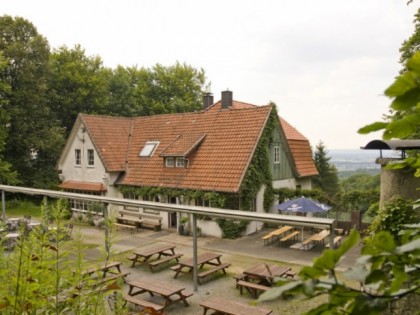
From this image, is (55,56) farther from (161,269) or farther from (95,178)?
(161,269)

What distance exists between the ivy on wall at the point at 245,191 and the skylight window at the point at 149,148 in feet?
7.65

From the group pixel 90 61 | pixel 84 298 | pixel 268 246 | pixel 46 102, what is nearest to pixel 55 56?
pixel 90 61

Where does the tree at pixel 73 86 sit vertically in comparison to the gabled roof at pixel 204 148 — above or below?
above

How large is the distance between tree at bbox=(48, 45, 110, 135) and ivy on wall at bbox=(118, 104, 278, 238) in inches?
544

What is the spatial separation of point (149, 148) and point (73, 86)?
13.6 meters

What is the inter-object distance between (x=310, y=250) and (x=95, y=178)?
1303 centimetres

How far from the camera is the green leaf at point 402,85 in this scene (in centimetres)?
73

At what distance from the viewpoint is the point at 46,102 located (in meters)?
28.8

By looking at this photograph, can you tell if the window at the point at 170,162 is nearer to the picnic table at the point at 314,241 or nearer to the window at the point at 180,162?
the window at the point at 180,162

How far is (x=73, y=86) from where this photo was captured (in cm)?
3138

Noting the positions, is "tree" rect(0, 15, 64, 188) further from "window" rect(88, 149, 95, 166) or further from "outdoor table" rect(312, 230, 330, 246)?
"outdoor table" rect(312, 230, 330, 246)

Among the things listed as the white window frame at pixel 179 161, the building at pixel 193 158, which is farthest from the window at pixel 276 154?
the white window frame at pixel 179 161

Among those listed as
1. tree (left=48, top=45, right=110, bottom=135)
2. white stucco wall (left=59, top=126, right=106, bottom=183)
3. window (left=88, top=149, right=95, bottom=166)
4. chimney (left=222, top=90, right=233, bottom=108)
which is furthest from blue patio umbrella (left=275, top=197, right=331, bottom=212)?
tree (left=48, top=45, right=110, bottom=135)

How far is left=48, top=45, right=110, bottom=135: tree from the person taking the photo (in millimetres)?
30594
